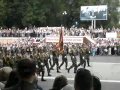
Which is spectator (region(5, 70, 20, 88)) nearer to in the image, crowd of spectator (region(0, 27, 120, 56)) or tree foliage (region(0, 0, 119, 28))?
crowd of spectator (region(0, 27, 120, 56))

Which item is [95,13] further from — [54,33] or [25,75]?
[25,75]

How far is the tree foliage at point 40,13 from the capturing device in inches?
2602

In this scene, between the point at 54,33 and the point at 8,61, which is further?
the point at 54,33

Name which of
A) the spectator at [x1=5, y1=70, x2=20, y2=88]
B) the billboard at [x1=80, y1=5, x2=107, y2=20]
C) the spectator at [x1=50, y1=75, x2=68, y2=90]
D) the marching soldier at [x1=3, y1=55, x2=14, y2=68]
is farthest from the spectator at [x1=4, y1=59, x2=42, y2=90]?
the billboard at [x1=80, y1=5, x2=107, y2=20]

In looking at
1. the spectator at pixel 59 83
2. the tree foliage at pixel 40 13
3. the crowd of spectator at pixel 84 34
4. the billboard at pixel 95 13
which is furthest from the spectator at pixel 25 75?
the tree foliage at pixel 40 13

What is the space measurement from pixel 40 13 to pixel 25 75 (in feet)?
207

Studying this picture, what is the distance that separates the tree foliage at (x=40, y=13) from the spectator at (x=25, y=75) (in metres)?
59.8

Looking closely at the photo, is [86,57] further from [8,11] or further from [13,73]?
[8,11]

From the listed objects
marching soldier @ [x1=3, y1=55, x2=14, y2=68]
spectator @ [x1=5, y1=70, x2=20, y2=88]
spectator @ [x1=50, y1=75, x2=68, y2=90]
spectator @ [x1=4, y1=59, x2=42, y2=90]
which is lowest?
marching soldier @ [x1=3, y1=55, x2=14, y2=68]

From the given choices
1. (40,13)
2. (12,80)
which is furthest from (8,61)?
(40,13)

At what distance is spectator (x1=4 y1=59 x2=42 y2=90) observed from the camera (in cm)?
440

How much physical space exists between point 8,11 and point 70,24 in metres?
10.8

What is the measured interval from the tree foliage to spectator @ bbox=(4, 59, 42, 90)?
196 ft

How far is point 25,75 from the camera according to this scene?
4457mm
